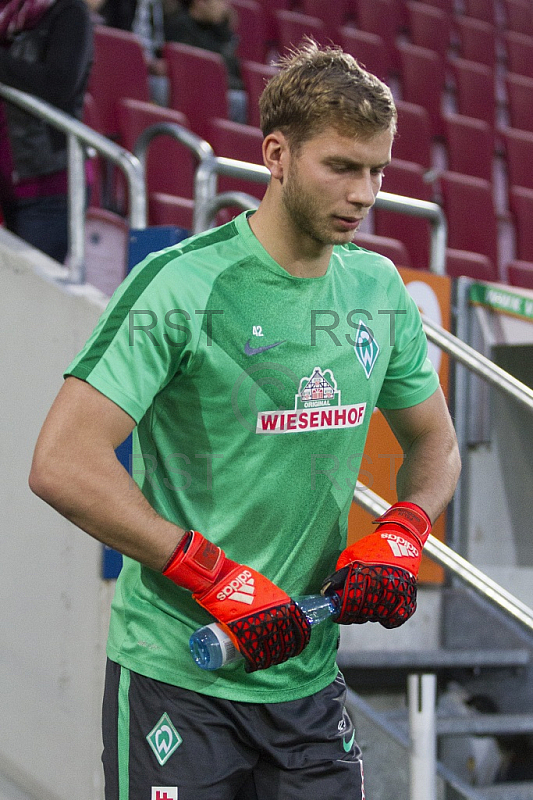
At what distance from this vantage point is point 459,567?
2.15 meters

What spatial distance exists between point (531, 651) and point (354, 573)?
1769 mm

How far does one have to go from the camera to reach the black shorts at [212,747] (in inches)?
58.3

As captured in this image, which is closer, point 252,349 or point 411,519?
point 252,349

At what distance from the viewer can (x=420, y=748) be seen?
2246 mm

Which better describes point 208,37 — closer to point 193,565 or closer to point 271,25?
point 271,25

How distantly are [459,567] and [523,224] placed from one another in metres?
4.22

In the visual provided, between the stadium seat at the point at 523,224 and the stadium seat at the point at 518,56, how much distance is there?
8.90ft

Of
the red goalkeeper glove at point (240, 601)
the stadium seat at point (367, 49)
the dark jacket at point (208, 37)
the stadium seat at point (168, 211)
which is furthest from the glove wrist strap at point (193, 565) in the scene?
the stadium seat at point (367, 49)

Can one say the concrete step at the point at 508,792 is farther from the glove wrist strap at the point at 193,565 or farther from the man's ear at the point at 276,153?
the man's ear at the point at 276,153

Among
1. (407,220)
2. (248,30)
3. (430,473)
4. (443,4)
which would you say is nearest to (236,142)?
(407,220)

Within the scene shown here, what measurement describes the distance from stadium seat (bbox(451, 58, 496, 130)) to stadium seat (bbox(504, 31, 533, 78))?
102cm

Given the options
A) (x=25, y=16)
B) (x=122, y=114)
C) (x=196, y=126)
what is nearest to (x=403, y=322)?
(x=25, y=16)

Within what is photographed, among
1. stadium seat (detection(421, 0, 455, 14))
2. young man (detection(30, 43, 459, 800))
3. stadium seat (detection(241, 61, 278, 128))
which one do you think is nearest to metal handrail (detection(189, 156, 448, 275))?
Result: young man (detection(30, 43, 459, 800))

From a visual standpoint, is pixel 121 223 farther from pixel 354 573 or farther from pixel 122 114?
pixel 354 573
